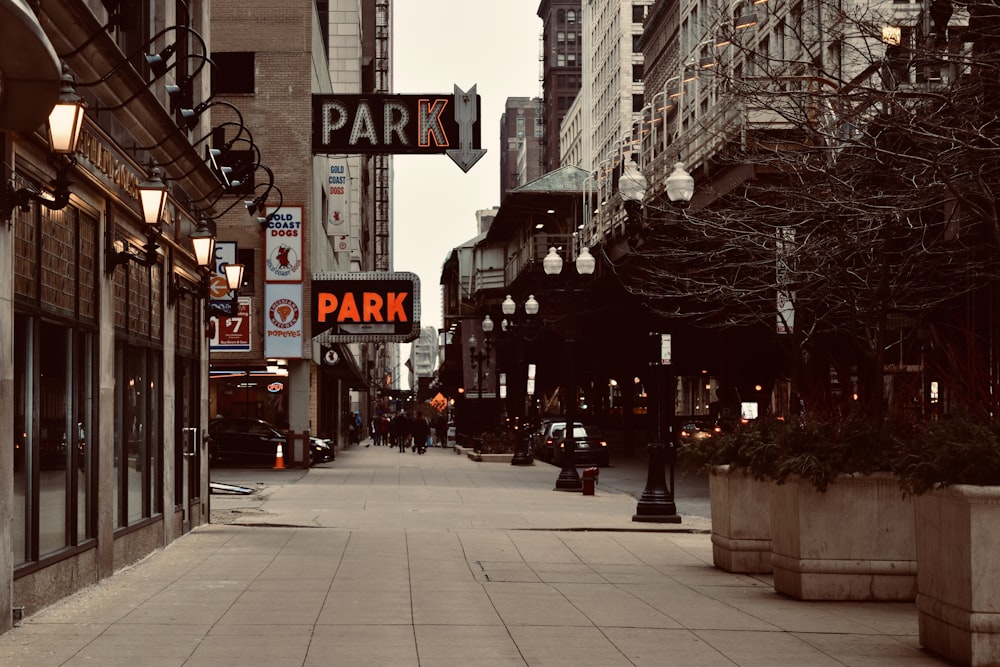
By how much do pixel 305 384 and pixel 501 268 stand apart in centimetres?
4573

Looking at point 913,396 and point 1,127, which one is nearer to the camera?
point 1,127

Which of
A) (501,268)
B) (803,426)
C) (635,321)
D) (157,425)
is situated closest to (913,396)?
(803,426)

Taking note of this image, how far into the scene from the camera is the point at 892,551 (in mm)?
11906

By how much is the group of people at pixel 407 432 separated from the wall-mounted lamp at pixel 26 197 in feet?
170

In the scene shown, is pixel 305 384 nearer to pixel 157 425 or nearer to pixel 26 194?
pixel 157 425

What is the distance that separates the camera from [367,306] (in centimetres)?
3822

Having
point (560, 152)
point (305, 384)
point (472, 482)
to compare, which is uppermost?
point (560, 152)

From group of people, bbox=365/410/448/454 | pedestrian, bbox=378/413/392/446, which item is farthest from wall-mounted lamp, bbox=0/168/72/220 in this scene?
pedestrian, bbox=378/413/392/446

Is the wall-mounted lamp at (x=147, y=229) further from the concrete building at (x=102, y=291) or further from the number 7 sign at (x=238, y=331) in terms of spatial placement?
the number 7 sign at (x=238, y=331)

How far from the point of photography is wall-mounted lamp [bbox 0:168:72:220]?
9898 millimetres

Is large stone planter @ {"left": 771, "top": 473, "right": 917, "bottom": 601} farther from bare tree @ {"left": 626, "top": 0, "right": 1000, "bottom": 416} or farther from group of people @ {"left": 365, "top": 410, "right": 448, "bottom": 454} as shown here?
group of people @ {"left": 365, "top": 410, "right": 448, "bottom": 454}

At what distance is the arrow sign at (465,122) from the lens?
2569cm

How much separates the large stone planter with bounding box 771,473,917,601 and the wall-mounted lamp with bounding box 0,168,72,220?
21.2ft

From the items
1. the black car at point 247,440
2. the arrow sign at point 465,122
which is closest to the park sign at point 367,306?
the black car at point 247,440
